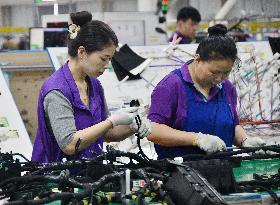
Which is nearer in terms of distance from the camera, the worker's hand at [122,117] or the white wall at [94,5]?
the worker's hand at [122,117]

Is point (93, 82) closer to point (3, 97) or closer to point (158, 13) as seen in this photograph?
point (3, 97)

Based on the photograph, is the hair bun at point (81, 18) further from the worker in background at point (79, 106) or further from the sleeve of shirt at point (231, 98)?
the sleeve of shirt at point (231, 98)

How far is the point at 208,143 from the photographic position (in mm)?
2025

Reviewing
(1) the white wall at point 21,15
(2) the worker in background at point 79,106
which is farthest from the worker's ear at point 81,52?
(1) the white wall at point 21,15

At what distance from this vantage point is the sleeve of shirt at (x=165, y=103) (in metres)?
2.26

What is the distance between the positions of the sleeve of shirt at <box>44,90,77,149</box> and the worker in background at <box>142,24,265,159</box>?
38 centimetres

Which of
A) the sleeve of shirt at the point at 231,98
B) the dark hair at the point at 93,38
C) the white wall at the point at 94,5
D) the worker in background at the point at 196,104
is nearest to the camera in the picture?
the dark hair at the point at 93,38

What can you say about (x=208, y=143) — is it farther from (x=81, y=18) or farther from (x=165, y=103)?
(x=81, y=18)

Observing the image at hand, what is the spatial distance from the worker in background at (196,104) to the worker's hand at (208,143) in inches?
1.8

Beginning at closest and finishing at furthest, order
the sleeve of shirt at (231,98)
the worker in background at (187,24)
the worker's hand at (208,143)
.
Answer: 1. the worker's hand at (208,143)
2. the sleeve of shirt at (231,98)
3. the worker in background at (187,24)

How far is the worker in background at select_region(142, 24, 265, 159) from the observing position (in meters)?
2.22

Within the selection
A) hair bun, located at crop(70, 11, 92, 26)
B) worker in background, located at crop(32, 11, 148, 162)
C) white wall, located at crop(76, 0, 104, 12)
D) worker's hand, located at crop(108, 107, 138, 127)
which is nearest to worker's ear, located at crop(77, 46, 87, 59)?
worker in background, located at crop(32, 11, 148, 162)

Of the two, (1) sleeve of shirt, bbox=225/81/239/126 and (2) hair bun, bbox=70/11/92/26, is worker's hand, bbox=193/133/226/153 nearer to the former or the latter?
(1) sleeve of shirt, bbox=225/81/239/126

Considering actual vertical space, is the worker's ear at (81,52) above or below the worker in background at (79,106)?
above
